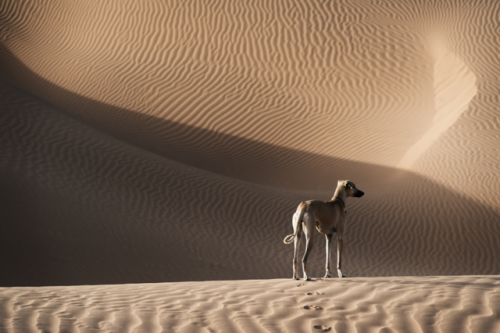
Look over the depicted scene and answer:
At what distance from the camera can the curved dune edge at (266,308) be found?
431 cm

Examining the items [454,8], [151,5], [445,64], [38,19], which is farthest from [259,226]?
[38,19]

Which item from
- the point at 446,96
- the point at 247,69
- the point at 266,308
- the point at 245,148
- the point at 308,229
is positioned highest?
the point at 247,69

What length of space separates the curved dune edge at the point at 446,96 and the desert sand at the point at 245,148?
87 mm

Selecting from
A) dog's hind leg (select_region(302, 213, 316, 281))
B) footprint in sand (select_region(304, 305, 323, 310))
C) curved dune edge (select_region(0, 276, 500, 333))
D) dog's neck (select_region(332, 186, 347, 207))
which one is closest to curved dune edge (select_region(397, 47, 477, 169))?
dog's neck (select_region(332, 186, 347, 207))

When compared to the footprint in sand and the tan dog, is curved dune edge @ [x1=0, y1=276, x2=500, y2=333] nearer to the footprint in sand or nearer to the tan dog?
the footprint in sand

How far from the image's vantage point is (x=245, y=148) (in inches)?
771

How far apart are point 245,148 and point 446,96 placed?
27.0 ft

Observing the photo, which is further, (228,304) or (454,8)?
(454,8)

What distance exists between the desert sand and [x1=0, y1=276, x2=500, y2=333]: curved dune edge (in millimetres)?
40

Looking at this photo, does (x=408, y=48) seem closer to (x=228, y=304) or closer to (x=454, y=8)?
(x=454, y=8)

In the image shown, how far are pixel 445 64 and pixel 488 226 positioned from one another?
898 centimetres

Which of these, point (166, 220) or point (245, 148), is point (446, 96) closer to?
point (245, 148)

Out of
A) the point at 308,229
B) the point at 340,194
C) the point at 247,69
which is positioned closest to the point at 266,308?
the point at 308,229

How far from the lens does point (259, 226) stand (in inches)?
563
